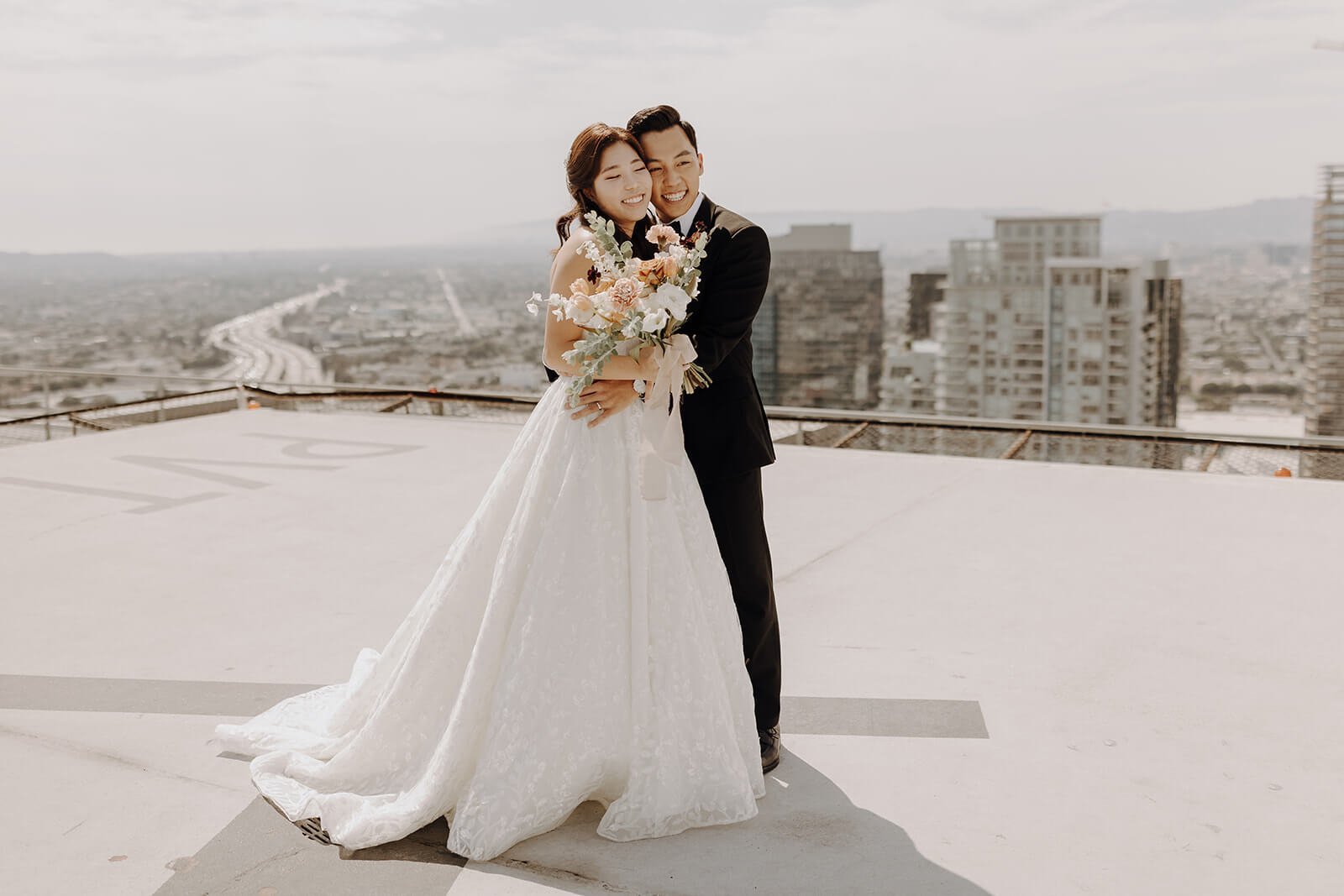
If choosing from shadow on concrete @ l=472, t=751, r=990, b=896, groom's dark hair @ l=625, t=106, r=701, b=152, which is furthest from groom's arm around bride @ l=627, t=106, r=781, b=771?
shadow on concrete @ l=472, t=751, r=990, b=896

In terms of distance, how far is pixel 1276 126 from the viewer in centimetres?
8438

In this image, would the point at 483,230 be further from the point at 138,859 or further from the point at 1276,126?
the point at 1276,126

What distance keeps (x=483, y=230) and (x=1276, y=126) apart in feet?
245

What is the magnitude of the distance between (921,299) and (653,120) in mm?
39625

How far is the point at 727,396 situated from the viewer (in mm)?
2881

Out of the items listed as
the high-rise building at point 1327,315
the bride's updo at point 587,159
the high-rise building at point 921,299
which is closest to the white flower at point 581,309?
the bride's updo at point 587,159

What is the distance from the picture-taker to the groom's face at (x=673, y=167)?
8.85ft

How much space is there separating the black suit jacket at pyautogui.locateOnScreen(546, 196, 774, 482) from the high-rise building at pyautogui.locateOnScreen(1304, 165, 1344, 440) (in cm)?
2128

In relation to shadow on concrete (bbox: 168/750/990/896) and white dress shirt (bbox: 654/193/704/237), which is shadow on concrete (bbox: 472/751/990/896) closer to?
shadow on concrete (bbox: 168/750/990/896)

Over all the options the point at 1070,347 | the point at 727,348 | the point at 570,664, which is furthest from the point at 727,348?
the point at 1070,347

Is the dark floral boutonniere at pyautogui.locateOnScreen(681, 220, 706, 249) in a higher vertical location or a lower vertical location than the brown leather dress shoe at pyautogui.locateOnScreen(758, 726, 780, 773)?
higher

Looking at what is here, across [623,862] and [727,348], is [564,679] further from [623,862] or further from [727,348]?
[727,348]

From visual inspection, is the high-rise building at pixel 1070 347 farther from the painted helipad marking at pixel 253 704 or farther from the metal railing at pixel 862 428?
the painted helipad marking at pixel 253 704

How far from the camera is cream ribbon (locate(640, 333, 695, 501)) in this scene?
2674 millimetres
